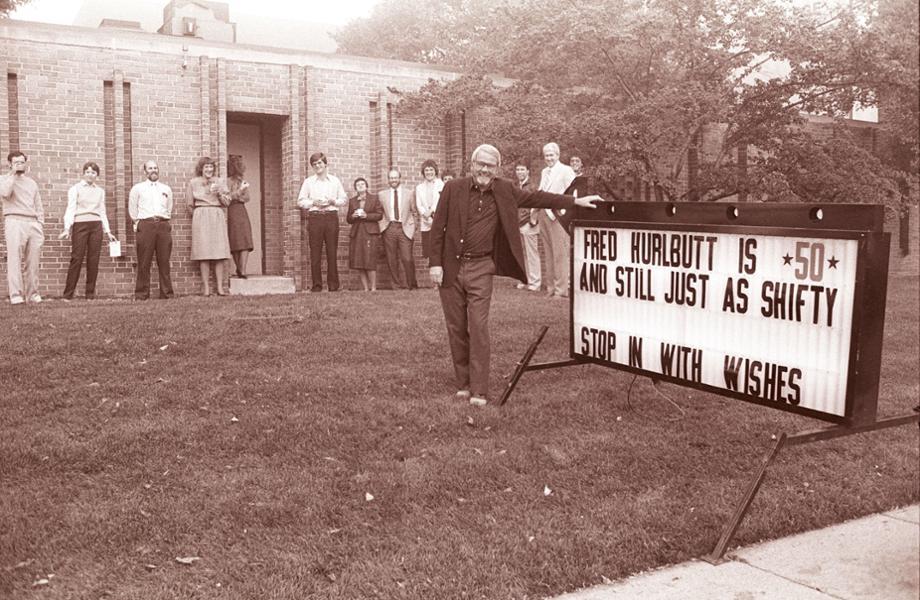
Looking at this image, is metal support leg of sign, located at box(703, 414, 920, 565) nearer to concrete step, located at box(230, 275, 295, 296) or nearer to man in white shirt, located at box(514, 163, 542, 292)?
man in white shirt, located at box(514, 163, 542, 292)

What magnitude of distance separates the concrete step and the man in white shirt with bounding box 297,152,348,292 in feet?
3.70

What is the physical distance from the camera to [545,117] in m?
17.4

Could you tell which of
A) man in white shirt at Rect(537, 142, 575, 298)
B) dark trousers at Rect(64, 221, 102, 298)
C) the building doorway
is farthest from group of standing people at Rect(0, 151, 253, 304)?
man in white shirt at Rect(537, 142, 575, 298)

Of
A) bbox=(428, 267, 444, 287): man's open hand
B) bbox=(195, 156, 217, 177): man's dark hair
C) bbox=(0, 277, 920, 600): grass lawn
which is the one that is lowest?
bbox=(0, 277, 920, 600): grass lawn

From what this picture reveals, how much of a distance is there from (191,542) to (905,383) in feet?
24.3

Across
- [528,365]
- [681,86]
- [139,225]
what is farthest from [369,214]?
[528,365]

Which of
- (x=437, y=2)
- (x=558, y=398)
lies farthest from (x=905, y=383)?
(x=437, y=2)

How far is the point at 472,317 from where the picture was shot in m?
7.62

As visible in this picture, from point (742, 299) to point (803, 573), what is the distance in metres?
1.63

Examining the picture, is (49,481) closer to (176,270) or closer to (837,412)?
(837,412)

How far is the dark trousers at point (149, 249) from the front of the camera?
14.2 meters

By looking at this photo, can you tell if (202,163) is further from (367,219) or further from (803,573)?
(803,573)

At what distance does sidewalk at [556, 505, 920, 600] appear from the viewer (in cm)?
422

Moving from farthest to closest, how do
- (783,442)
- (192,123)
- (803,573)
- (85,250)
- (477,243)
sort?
(192,123), (85,250), (477,243), (783,442), (803,573)
